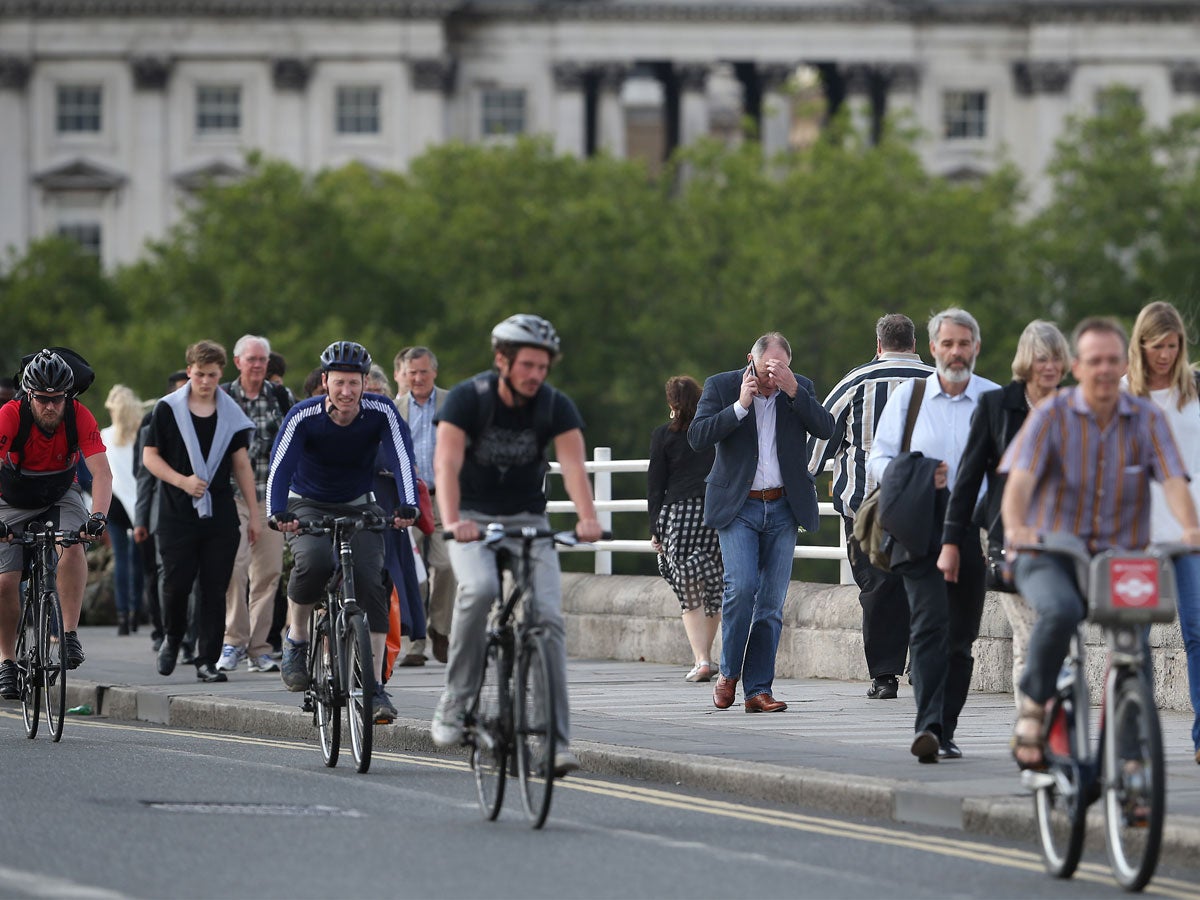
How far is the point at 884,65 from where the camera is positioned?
328 feet

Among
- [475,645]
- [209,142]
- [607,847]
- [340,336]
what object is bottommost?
[607,847]

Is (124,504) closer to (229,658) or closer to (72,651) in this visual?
(229,658)

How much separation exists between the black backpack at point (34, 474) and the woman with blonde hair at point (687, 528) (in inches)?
147

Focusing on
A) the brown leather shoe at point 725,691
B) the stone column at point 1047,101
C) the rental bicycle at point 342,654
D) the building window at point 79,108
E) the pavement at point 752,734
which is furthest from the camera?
the stone column at point 1047,101

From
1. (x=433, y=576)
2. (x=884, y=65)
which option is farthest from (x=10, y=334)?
(x=433, y=576)

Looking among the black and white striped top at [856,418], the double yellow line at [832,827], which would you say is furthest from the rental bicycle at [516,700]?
the black and white striped top at [856,418]

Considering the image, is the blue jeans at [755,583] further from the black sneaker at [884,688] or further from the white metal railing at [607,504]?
the white metal railing at [607,504]

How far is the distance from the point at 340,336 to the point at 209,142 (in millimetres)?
29387

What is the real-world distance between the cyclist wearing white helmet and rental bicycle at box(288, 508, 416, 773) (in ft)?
0.32

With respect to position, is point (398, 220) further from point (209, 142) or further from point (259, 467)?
point (259, 467)

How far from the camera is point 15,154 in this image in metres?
95.2

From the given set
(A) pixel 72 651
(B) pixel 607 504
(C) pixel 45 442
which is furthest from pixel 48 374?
(B) pixel 607 504

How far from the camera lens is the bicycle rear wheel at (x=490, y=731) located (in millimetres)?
9875

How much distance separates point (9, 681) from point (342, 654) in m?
2.61
